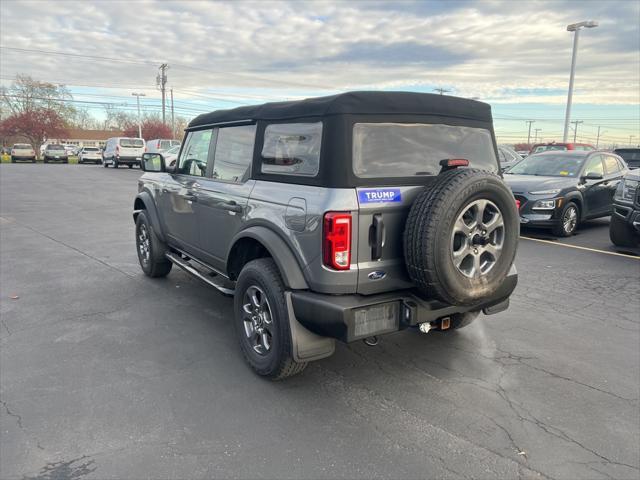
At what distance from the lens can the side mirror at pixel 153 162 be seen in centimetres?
562

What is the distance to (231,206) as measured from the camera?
3.94 m

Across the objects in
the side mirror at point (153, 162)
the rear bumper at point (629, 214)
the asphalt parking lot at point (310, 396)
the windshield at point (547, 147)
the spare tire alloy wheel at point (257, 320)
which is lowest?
the asphalt parking lot at point (310, 396)

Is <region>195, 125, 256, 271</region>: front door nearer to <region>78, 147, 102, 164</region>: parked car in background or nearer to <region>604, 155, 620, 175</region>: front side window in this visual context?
<region>604, 155, 620, 175</region>: front side window

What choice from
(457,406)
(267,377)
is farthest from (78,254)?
(457,406)

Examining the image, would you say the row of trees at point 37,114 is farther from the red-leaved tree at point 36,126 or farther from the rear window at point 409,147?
the rear window at point 409,147

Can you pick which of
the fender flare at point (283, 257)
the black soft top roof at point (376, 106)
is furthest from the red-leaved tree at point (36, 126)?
the fender flare at point (283, 257)

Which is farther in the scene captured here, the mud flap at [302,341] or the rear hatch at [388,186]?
the mud flap at [302,341]

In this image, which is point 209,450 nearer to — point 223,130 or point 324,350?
point 324,350

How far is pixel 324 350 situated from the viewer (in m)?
3.24

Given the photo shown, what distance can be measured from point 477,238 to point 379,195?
0.71 meters

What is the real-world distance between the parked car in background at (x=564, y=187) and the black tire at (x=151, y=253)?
21.1 ft

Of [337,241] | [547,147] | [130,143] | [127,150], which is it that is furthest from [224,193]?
[130,143]

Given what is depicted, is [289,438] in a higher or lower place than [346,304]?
lower

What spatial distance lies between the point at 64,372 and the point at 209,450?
5.25 ft
